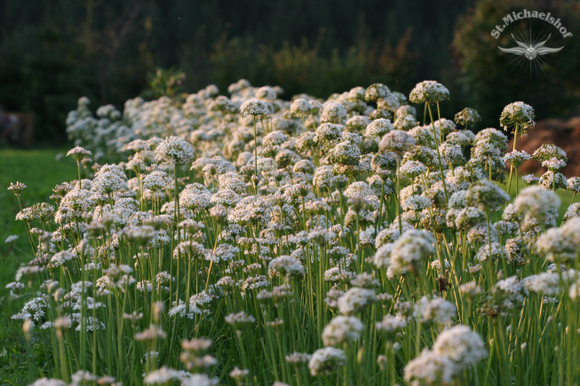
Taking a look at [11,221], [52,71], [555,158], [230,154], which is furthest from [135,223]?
[52,71]

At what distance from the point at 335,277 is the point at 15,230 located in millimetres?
6583

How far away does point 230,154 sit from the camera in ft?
22.6

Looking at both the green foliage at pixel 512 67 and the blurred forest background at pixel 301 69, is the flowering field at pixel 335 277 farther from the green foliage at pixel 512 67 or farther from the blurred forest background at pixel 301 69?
the green foliage at pixel 512 67

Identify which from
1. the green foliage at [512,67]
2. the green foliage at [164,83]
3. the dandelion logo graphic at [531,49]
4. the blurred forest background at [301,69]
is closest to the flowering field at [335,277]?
the blurred forest background at [301,69]

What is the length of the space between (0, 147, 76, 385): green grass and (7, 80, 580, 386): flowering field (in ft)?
0.67

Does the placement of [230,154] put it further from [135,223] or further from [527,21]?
[527,21]

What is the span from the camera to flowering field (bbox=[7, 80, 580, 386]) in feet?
6.75

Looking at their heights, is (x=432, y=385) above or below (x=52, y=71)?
below

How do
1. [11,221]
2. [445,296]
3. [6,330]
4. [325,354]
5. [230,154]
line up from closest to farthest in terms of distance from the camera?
[325,354] → [445,296] → [6,330] → [230,154] → [11,221]

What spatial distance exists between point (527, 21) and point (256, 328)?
16658mm

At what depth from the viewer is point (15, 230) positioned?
7.66 m

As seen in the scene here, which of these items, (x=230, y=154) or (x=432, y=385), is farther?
(x=230, y=154)

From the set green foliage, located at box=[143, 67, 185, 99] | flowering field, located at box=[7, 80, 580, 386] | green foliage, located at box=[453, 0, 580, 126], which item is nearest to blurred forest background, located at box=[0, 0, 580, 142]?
green foliage, located at box=[453, 0, 580, 126]

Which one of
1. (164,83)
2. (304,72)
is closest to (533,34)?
(304,72)
